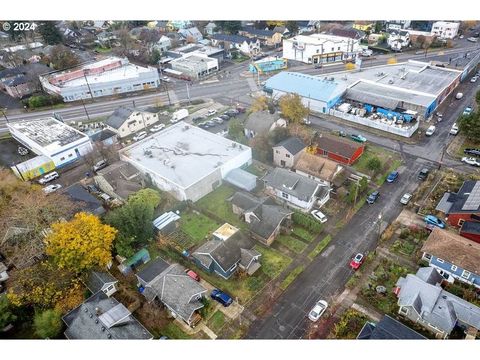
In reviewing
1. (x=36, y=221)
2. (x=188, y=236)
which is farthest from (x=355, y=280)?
(x=36, y=221)

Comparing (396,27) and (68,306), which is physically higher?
(396,27)

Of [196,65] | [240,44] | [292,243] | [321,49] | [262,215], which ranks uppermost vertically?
[240,44]

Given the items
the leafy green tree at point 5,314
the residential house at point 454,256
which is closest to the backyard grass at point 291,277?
the residential house at point 454,256

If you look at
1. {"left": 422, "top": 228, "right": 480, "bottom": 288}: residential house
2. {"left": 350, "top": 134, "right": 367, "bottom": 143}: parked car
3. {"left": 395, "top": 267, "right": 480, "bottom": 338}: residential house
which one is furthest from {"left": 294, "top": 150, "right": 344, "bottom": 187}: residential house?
{"left": 395, "top": 267, "right": 480, "bottom": 338}: residential house

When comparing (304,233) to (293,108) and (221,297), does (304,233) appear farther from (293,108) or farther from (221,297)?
(293,108)

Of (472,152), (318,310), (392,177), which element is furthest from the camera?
(472,152)

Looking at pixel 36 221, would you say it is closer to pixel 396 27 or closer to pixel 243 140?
pixel 243 140

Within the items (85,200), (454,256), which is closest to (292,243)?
(454,256)
